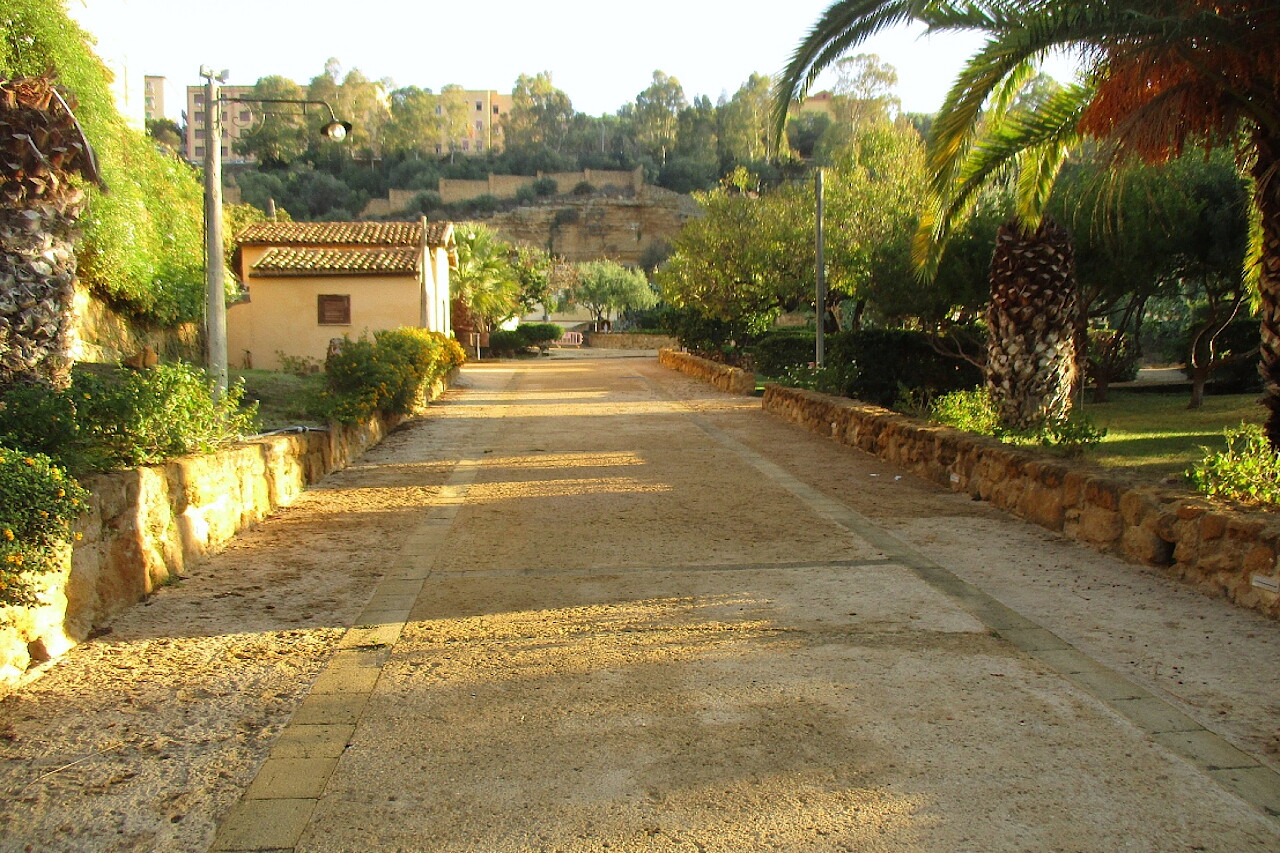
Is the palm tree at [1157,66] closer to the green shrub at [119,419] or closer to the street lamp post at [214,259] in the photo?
the green shrub at [119,419]

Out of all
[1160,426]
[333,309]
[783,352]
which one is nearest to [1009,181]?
[1160,426]

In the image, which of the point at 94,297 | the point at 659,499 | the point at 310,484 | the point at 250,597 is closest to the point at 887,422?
the point at 659,499

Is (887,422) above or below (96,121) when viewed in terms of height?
below

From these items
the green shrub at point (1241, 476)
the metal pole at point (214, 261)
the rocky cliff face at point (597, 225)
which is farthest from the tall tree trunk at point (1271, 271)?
the rocky cliff face at point (597, 225)

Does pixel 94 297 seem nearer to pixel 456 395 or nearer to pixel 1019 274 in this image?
pixel 456 395

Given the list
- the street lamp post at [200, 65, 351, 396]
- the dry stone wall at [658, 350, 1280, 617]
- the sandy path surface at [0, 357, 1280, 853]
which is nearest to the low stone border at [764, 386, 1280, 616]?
the dry stone wall at [658, 350, 1280, 617]

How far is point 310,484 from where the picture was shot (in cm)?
1027

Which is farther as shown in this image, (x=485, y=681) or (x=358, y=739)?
(x=485, y=681)

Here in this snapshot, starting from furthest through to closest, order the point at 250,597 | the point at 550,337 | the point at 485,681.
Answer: the point at 550,337 < the point at 250,597 < the point at 485,681

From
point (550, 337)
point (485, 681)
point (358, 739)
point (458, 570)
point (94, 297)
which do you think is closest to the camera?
point (358, 739)

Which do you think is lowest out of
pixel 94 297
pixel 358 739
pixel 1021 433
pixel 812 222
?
pixel 358 739

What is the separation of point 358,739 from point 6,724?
1.42 meters

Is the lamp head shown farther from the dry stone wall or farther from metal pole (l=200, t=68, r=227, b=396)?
the dry stone wall

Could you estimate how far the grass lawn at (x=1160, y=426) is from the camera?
11.1 metres
